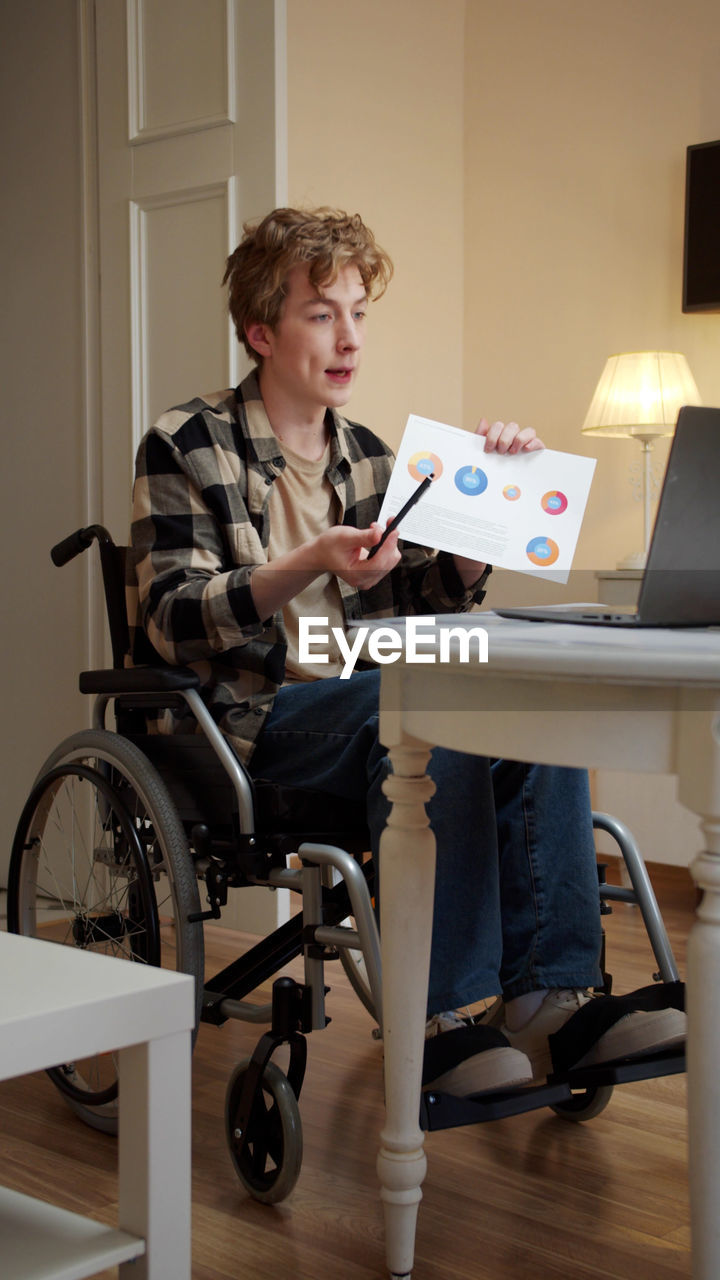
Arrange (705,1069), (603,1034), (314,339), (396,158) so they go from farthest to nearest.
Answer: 1. (396,158)
2. (314,339)
3. (603,1034)
4. (705,1069)

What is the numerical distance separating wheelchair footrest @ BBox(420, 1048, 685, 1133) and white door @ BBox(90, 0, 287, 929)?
119 cm

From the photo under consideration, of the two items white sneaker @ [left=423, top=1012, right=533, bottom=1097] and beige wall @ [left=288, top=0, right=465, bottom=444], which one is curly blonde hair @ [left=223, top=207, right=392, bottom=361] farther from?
beige wall @ [left=288, top=0, right=465, bottom=444]

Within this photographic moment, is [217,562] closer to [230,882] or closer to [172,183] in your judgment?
[230,882]

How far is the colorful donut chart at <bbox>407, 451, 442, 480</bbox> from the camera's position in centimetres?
126

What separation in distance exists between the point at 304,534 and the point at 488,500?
1.30 feet

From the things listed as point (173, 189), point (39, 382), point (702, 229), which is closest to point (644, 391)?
point (702, 229)

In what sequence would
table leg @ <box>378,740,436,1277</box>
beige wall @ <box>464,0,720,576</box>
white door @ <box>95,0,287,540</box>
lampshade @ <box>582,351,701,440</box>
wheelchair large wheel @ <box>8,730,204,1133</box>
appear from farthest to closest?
beige wall @ <box>464,0,720,576</box>, lampshade @ <box>582,351,701,440</box>, white door @ <box>95,0,287,540</box>, wheelchair large wheel @ <box>8,730,204,1133</box>, table leg @ <box>378,740,436,1277</box>

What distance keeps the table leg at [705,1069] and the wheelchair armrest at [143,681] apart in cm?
70

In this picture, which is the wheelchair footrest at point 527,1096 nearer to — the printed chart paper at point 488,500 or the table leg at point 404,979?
the table leg at point 404,979

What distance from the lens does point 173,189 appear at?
2.39 m

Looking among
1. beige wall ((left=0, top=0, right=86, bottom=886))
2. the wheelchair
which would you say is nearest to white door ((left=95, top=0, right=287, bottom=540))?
beige wall ((left=0, top=0, right=86, bottom=886))

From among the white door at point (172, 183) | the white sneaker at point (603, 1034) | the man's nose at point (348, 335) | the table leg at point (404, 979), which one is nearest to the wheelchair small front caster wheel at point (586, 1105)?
the white sneaker at point (603, 1034)

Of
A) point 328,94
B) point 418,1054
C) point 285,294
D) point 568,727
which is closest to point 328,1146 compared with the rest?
point 418,1054

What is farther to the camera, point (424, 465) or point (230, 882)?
point (230, 882)
